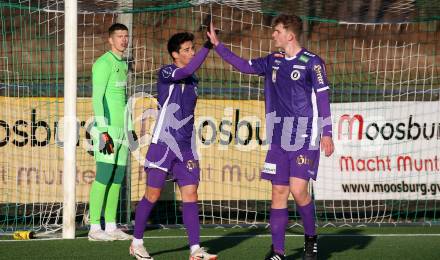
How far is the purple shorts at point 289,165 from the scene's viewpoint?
7.56 meters

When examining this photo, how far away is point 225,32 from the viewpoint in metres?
19.6

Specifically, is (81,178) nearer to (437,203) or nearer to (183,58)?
(183,58)

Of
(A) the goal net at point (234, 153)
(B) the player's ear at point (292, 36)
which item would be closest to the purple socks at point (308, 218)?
(B) the player's ear at point (292, 36)

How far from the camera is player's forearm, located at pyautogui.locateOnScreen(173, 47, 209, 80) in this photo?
24.7ft

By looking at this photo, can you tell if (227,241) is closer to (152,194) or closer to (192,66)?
(152,194)

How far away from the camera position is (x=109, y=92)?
30.8 feet

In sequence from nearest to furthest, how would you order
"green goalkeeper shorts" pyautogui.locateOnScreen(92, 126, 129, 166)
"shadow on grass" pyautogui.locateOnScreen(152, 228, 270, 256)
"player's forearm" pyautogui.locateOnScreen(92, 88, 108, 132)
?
"shadow on grass" pyautogui.locateOnScreen(152, 228, 270, 256) → "player's forearm" pyautogui.locateOnScreen(92, 88, 108, 132) → "green goalkeeper shorts" pyautogui.locateOnScreen(92, 126, 129, 166)

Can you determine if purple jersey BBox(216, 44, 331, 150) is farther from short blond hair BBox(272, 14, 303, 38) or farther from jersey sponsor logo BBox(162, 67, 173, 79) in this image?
jersey sponsor logo BBox(162, 67, 173, 79)

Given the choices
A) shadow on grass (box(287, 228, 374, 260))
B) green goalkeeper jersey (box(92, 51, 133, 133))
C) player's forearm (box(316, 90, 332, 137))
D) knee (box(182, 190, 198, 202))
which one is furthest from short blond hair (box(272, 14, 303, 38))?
green goalkeeper jersey (box(92, 51, 133, 133))

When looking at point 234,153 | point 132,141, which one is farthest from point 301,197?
point 234,153

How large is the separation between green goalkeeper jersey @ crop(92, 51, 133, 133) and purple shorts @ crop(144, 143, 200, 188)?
135cm

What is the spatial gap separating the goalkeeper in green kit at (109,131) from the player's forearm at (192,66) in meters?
1.69

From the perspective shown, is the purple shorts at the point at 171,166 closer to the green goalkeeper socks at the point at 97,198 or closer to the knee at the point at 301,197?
the knee at the point at 301,197

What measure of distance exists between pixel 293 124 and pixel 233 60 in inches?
29.0
